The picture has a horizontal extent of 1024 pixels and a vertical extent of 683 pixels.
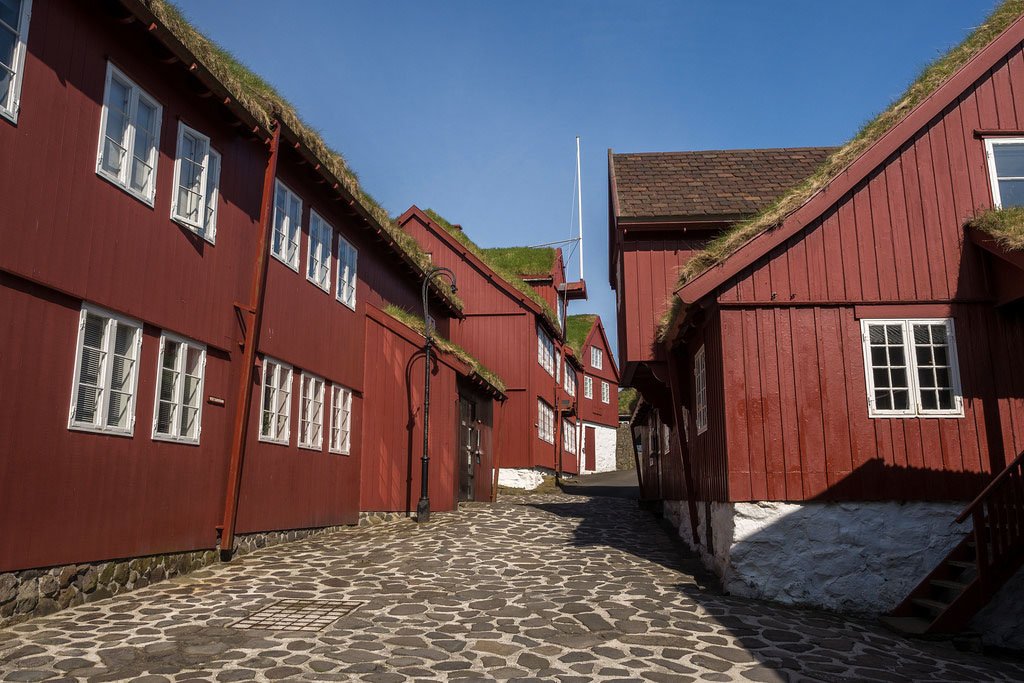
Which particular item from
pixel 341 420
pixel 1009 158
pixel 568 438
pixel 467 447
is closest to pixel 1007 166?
pixel 1009 158

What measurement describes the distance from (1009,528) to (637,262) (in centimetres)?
649

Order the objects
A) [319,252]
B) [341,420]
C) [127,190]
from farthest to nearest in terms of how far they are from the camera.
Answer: [341,420], [319,252], [127,190]

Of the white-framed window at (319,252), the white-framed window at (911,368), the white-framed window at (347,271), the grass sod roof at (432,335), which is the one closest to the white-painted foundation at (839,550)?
the white-framed window at (911,368)

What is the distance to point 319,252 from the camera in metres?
14.1

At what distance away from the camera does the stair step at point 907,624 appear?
8227 mm

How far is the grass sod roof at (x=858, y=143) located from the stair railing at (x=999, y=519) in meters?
3.79

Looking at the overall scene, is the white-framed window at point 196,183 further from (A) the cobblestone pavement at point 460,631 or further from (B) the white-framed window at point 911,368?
(B) the white-framed window at point 911,368

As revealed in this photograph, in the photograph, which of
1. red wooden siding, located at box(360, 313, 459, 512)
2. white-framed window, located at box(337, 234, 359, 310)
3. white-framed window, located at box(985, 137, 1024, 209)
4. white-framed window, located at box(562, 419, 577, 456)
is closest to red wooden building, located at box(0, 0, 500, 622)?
white-framed window, located at box(337, 234, 359, 310)

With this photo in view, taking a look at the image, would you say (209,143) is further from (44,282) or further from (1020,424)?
(1020,424)

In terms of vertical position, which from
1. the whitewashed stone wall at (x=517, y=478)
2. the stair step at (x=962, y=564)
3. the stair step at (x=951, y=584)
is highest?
the whitewashed stone wall at (x=517, y=478)

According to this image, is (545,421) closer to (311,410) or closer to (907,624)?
(311,410)

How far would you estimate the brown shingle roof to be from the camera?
13.1 metres

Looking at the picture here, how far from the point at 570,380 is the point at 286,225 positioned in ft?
77.8

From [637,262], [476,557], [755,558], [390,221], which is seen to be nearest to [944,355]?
[755,558]
